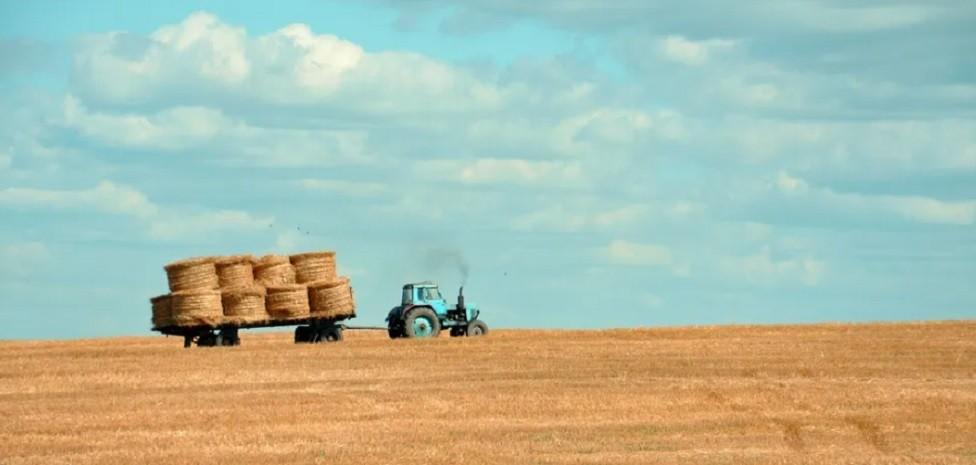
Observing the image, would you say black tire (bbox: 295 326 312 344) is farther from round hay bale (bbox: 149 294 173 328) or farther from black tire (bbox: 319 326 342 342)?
round hay bale (bbox: 149 294 173 328)

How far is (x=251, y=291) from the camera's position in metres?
38.3

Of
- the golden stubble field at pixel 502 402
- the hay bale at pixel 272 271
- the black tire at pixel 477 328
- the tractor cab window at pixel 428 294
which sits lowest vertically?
the golden stubble field at pixel 502 402

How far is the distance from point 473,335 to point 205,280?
7.73 m

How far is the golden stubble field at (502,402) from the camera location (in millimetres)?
20531

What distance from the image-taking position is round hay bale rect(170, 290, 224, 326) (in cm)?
3772

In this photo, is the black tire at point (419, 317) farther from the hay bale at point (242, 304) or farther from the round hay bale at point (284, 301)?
the hay bale at point (242, 304)

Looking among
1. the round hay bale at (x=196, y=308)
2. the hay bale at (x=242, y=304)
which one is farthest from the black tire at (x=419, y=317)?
the round hay bale at (x=196, y=308)

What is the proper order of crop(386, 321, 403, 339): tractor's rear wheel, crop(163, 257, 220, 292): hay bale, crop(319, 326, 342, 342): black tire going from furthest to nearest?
crop(386, 321, 403, 339): tractor's rear wheel < crop(319, 326, 342, 342): black tire < crop(163, 257, 220, 292): hay bale

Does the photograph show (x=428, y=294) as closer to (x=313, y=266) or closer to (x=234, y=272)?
(x=313, y=266)

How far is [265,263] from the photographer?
38781 millimetres

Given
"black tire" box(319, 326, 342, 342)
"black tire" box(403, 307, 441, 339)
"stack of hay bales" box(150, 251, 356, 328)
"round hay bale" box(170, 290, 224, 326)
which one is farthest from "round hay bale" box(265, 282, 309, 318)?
"black tire" box(403, 307, 441, 339)

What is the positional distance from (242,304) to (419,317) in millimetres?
5306

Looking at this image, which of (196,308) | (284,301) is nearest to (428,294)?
(284,301)

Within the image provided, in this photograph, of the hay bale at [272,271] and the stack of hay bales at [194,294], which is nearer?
the stack of hay bales at [194,294]
